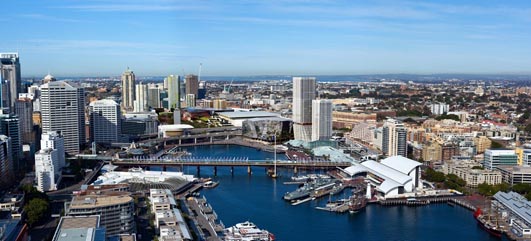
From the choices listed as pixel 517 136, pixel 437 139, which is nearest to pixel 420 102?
pixel 517 136

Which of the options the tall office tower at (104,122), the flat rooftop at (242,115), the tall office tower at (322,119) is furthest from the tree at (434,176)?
the flat rooftop at (242,115)

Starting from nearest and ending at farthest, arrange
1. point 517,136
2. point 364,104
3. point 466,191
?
point 466,191 < point 517,136 < point 364,104

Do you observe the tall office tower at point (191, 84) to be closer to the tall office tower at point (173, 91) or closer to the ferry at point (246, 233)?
the tall office tower at point (173, 91)

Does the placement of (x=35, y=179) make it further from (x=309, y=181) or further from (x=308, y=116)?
(x=308, y=116)

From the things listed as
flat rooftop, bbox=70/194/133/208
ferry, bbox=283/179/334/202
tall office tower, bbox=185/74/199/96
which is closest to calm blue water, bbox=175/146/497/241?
ferry, bbox=283/179/334/202

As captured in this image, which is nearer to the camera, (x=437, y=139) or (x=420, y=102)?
(x=437, y=139)

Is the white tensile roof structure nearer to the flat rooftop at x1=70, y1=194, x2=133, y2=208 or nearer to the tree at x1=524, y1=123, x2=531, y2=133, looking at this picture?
the flat rooftop at x1=70, y1=194, x2=133, y2=208
